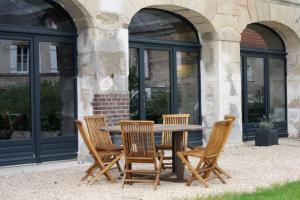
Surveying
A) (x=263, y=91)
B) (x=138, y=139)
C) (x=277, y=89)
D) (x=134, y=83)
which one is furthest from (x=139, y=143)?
(x=277, y=89)

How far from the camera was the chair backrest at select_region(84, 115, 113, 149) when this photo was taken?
757 cm

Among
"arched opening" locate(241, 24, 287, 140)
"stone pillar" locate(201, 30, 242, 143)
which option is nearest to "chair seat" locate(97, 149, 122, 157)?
"stone pillar" locate(201, 30, 242, 143)

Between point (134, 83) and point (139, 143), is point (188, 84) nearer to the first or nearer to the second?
point (134, 83)

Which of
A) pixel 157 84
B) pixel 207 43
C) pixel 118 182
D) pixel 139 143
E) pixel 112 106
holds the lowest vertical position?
pixel 118 182

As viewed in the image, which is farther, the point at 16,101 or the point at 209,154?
the point at 16,101

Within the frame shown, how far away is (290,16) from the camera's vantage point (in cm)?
1302

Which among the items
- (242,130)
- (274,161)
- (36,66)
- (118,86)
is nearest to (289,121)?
(242,130)

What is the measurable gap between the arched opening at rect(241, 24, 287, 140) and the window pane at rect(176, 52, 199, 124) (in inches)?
62.8

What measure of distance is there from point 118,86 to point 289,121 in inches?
248

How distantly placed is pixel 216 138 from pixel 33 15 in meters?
4.00

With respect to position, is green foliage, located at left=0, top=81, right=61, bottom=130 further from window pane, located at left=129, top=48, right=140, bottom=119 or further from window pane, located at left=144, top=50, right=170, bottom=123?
window pane, located at left=144, top=50, right=170, bottom=123

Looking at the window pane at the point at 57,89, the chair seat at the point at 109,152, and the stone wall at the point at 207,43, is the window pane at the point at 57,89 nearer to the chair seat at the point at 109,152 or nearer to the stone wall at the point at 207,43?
the stone wall at the point at 207,43

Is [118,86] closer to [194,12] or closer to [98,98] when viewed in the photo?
[98,98]

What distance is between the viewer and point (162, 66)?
11.0 metres
